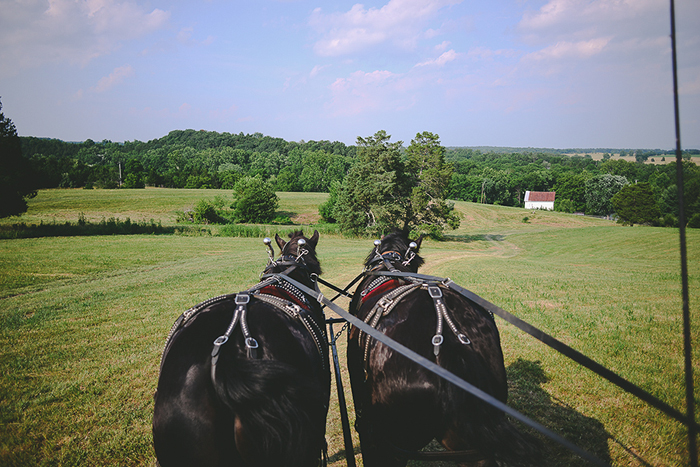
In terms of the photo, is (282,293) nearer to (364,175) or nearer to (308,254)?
(308,254)

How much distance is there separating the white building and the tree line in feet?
5.84

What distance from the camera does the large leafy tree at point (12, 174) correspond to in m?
27.6

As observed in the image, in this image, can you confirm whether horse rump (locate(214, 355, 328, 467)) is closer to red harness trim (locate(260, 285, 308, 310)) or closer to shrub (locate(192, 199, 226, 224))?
red harness trim (locate(260, 285, 308, 310))

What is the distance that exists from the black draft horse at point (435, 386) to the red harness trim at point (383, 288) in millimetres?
558

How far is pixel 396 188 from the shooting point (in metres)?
35.3

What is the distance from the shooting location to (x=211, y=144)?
505 ft

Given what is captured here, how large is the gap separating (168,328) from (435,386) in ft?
26.7

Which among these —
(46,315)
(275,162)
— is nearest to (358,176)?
(46,315)

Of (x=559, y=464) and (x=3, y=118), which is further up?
(x=3, y=118)

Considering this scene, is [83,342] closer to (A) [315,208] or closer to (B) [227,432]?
(B) [227,432]

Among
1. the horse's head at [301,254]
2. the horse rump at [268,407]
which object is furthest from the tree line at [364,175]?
the horse's head at [301,254]

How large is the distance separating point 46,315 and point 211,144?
158 metres

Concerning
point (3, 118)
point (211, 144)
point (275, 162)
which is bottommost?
point (3, 118)

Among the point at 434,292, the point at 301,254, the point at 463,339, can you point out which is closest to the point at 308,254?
the point at 301,254
